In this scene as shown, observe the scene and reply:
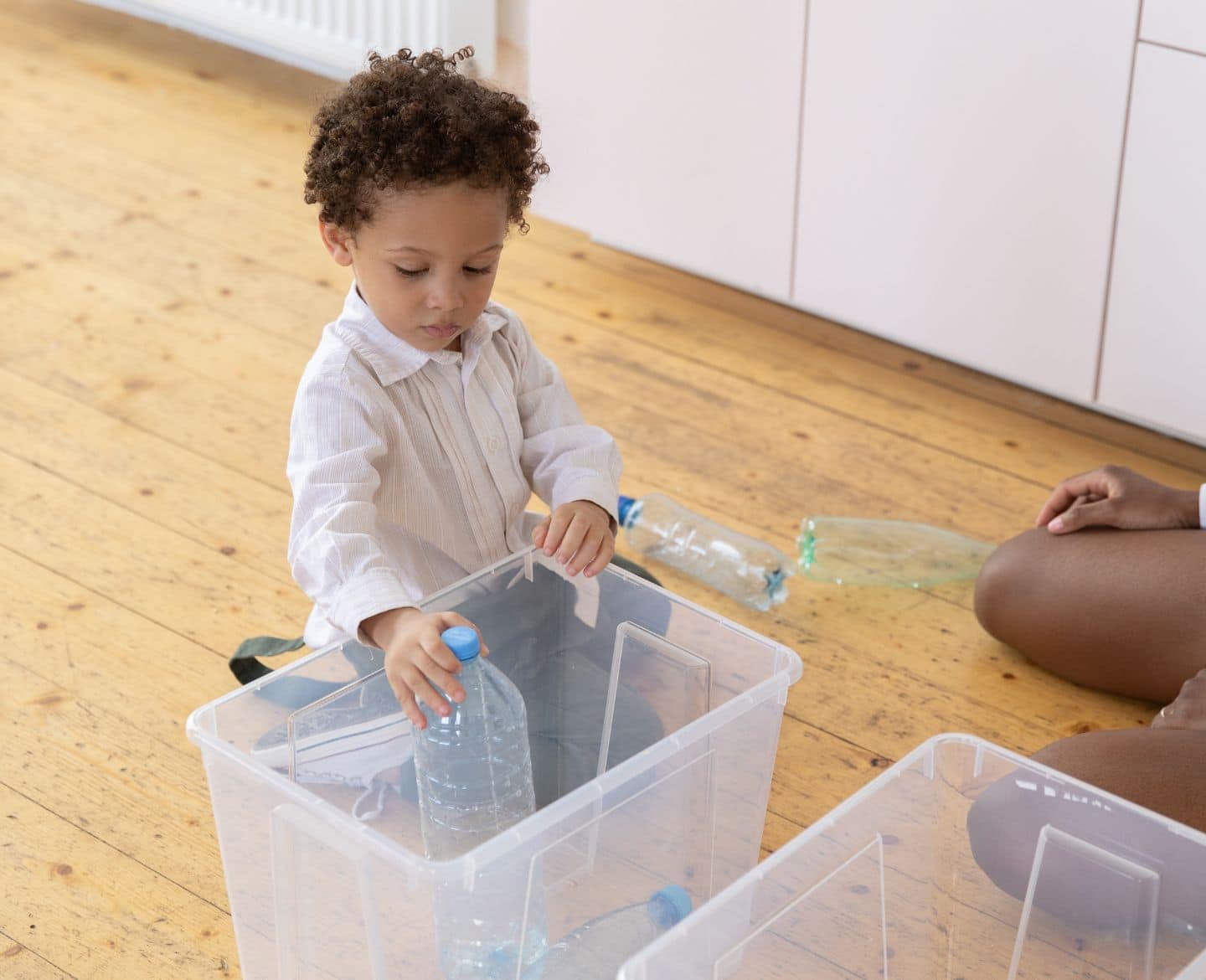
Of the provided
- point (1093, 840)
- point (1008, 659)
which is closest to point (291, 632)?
point (1008, 659)

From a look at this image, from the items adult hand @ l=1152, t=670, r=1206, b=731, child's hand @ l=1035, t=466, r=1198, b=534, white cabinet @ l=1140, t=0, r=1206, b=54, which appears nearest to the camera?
adult hand @ l=1152, t=670, r=1206, b=731

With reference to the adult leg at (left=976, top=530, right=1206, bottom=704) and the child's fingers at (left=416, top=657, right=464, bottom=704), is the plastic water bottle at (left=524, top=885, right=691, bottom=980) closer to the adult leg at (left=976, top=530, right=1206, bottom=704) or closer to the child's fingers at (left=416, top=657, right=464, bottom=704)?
the child's fingers at (left=416, top=657, right=464, bottom=704)

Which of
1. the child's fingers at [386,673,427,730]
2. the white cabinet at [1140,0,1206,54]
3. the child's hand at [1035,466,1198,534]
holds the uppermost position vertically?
the white cabinet at [1140,0,1206,54]

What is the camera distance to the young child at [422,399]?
42.4 inches

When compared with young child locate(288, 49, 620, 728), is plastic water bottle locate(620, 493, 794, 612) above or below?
below

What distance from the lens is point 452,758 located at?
1102 millimetres

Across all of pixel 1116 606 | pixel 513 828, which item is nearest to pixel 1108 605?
pixel 1116 606

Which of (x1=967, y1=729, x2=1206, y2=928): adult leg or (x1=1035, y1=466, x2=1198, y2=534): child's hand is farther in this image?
(x1=1035, y1=466, x2=1198, y2=534): child's hand

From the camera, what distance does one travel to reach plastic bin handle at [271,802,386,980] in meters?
0.90

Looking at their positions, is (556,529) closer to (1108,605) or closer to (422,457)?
(422,457)

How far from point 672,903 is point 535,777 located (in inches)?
7.0

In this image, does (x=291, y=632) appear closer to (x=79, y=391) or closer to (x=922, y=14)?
(x=79, y=391)

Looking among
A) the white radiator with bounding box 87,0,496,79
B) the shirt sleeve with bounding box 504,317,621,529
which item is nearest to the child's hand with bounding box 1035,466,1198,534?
the shirt sleeve with bounding box 504,317,621,529

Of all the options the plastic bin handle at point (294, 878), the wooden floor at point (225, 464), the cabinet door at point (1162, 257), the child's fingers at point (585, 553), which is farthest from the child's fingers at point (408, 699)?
the cabinet door at point (1162, 257)
